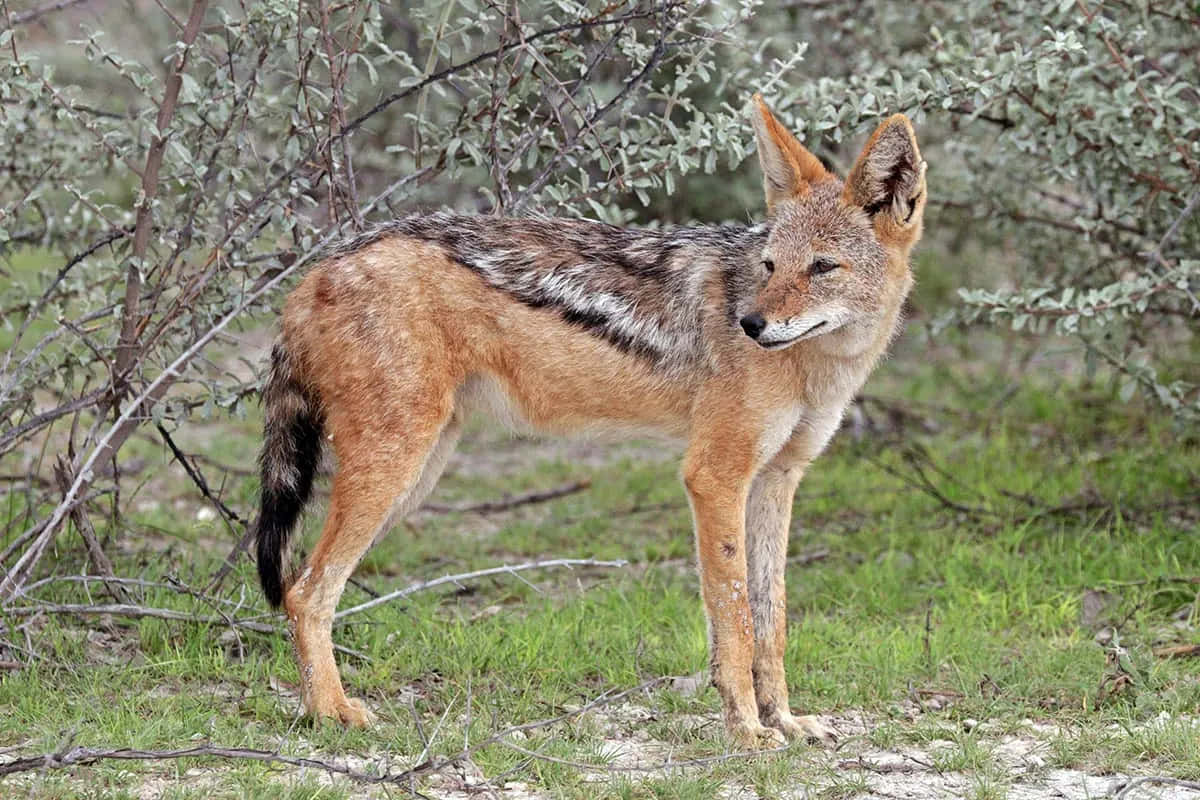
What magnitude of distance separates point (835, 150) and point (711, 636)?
640 centimetres

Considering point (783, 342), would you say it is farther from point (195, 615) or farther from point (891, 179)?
point (195, 615)

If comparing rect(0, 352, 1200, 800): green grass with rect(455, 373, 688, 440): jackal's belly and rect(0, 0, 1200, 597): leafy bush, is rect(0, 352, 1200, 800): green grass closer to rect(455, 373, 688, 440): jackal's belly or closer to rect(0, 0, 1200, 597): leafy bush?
rect(0, 0, 1200, 597): leafy bush

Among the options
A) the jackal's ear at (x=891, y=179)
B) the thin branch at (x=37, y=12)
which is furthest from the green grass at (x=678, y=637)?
the thin branch at (x=37, y=12)

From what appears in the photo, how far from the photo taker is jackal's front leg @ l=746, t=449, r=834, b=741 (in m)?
5.30

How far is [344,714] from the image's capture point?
16.4ft

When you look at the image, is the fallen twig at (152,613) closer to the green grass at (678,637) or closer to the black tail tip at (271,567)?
the green grass at (678,637)

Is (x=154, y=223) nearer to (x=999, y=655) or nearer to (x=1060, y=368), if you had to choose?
(x=999, y=655)

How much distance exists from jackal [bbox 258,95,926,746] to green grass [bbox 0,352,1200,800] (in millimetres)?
384

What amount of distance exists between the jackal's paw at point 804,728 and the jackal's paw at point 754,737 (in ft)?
0.28

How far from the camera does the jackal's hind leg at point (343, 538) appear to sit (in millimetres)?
5043

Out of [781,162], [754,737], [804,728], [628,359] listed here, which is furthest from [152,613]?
[781,162]

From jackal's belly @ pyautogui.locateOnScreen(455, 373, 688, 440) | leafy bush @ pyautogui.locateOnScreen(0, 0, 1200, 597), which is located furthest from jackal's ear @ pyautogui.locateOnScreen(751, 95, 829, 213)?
jackal's belly @ pyautogui.locateOnScreen(455, 373, 688, 440)

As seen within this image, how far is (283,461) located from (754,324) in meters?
1.80

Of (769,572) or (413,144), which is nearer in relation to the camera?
(769,572)
